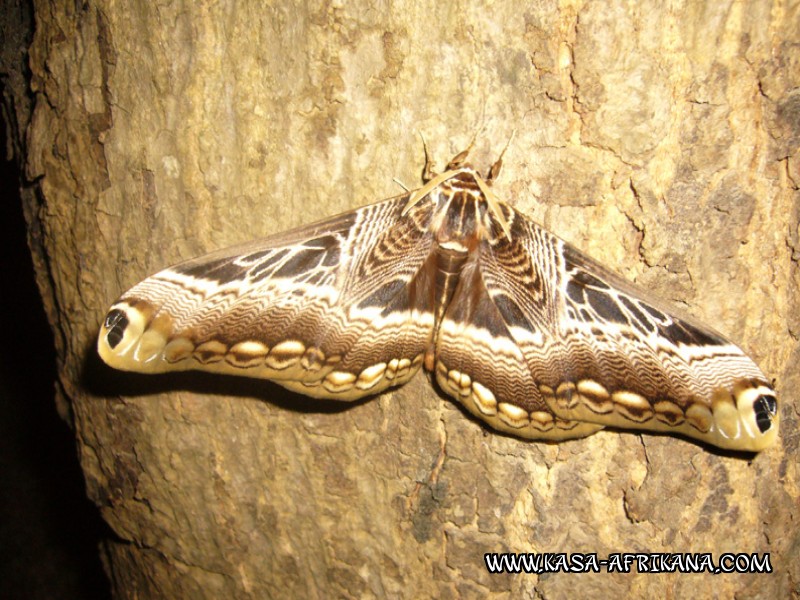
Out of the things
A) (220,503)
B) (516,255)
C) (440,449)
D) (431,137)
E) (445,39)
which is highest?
(445,39)

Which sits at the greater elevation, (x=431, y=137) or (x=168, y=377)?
(x=431, y=137)

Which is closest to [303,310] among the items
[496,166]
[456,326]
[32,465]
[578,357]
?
[456,326]

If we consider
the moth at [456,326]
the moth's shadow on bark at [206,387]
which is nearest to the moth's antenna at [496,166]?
the moth at [456,326]

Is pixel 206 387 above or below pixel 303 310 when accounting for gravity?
below

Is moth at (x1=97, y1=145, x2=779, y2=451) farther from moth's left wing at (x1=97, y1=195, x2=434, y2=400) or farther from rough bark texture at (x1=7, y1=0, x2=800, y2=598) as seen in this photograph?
rough bark texture at (x1=7, y1=0, x2=800, y2=598)

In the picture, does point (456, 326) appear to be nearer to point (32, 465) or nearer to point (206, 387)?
point (206, 387)

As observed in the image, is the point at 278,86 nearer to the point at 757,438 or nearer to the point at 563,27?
the point at 563,27

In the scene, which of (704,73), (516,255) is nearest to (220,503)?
(516,255)
